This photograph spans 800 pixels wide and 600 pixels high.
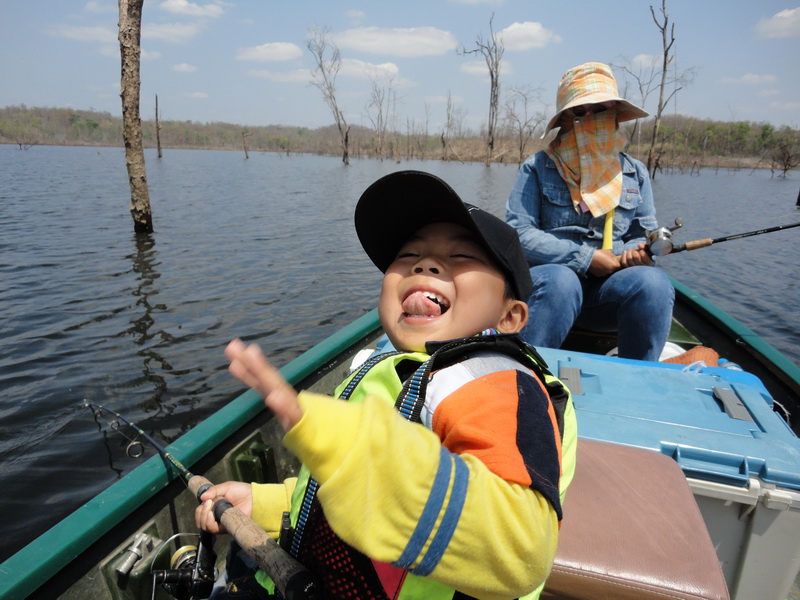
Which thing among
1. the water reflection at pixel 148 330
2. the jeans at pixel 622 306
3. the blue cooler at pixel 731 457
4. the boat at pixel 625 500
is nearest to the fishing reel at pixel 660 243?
the jeans at pixel 622 306

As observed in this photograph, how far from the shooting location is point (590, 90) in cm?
264

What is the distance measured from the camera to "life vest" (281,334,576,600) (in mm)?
820

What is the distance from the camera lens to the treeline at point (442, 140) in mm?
49750

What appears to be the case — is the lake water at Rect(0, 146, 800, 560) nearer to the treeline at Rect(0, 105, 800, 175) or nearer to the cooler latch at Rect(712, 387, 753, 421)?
the cooler latch at Rect(712, 387, 753, 421)

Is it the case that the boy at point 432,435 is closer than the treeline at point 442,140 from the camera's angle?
Yes

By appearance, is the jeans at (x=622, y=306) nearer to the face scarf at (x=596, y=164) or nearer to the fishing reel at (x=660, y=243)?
the fishing reel at (x=660, y=243)

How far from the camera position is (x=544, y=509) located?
71 centimetres

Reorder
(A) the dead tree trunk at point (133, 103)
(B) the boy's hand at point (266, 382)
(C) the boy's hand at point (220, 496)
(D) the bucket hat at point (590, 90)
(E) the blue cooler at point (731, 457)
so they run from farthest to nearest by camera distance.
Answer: (A) the dead tree trunk at point (133, 103) < (D) the bucket hat at point (590, 90) < (E) the blue cooler at point (731, 457) < (C) the boy's hand at point (220, 496) < (B) the boy's hand at point (266, 382)

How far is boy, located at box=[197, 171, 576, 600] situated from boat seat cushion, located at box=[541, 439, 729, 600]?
34 centimetres

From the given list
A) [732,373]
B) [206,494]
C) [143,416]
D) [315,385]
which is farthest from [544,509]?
[143,416]

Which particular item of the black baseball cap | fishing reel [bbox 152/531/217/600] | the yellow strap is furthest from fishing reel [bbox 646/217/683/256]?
fishing reel [bbox 152/531/217/600]

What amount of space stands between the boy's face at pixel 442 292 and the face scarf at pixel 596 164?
6.23ft

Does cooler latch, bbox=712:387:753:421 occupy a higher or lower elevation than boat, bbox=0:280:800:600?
higher

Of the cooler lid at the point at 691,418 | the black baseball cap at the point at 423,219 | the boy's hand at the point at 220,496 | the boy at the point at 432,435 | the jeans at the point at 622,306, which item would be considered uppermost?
the black baseball cap at the point at 423,219
